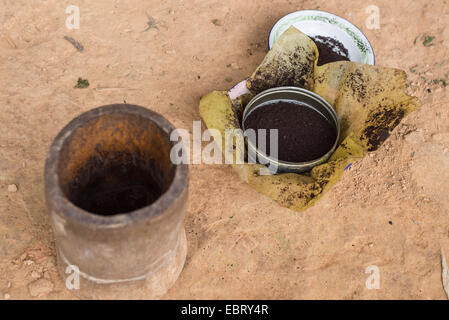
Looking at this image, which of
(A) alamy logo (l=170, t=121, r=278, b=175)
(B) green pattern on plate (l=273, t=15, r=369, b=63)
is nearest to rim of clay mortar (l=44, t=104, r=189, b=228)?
(A) alamy logo (l=170, t=121, r=278, b=175)

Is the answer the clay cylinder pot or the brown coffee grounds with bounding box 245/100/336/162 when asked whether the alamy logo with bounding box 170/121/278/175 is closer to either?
the brown coffee grounds with bounding box 245/100/336/162

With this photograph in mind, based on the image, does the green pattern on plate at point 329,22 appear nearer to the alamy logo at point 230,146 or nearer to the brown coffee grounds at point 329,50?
the brown coffee grounds at point 329,50

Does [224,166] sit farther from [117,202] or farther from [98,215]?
[98,215]

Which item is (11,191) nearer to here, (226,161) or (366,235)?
(226,161)

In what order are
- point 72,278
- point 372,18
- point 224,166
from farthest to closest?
point 372,18 < point 224,166 < point 72,278

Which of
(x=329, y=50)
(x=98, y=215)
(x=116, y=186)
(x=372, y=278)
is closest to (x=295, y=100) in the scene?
(x=329, y=50)

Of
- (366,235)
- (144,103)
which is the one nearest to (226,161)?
(144,103)
